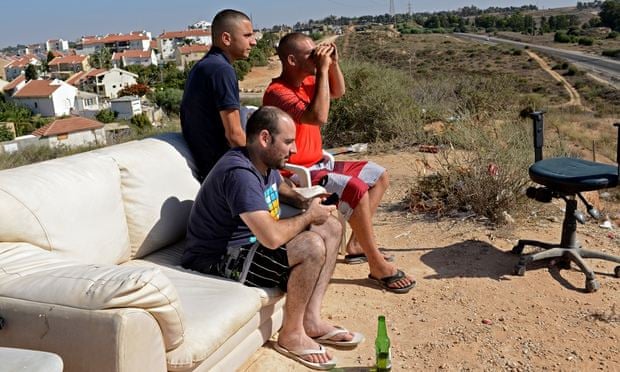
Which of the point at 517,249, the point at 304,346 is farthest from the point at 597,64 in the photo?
the point at 304,346

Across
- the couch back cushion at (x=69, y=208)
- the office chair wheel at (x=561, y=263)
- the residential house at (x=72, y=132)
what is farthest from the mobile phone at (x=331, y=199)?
the residential house at (x=72, y=132)

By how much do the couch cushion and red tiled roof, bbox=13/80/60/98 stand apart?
153ft

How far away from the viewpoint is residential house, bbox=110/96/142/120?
3666 cm

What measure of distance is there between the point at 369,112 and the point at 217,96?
17.5ft

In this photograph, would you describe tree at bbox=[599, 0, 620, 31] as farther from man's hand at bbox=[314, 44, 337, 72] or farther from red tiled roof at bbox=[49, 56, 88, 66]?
man's hand at bbox=[314, 44, 337, 72]

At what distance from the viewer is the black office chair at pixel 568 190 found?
352 cm

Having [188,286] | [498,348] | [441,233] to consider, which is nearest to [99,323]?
[188,286]

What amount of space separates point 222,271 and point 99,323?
0.94 meters

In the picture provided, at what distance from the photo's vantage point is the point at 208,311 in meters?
2.47

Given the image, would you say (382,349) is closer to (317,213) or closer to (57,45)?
(317,213)

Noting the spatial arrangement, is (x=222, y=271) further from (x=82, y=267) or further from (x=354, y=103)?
(x=354, y=103)

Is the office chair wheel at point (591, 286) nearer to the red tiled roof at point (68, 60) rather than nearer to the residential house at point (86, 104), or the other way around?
the residential house at point (86, 104)

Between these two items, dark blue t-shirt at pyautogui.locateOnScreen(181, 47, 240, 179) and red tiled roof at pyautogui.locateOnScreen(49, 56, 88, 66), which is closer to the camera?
dark blue t-shirt at pyautogui.locateOnScreen(181, 47, 240, 179)

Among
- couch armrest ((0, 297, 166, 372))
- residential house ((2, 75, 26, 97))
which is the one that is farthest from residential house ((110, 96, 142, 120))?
couch armrest ((0, 297, 166, 372))
